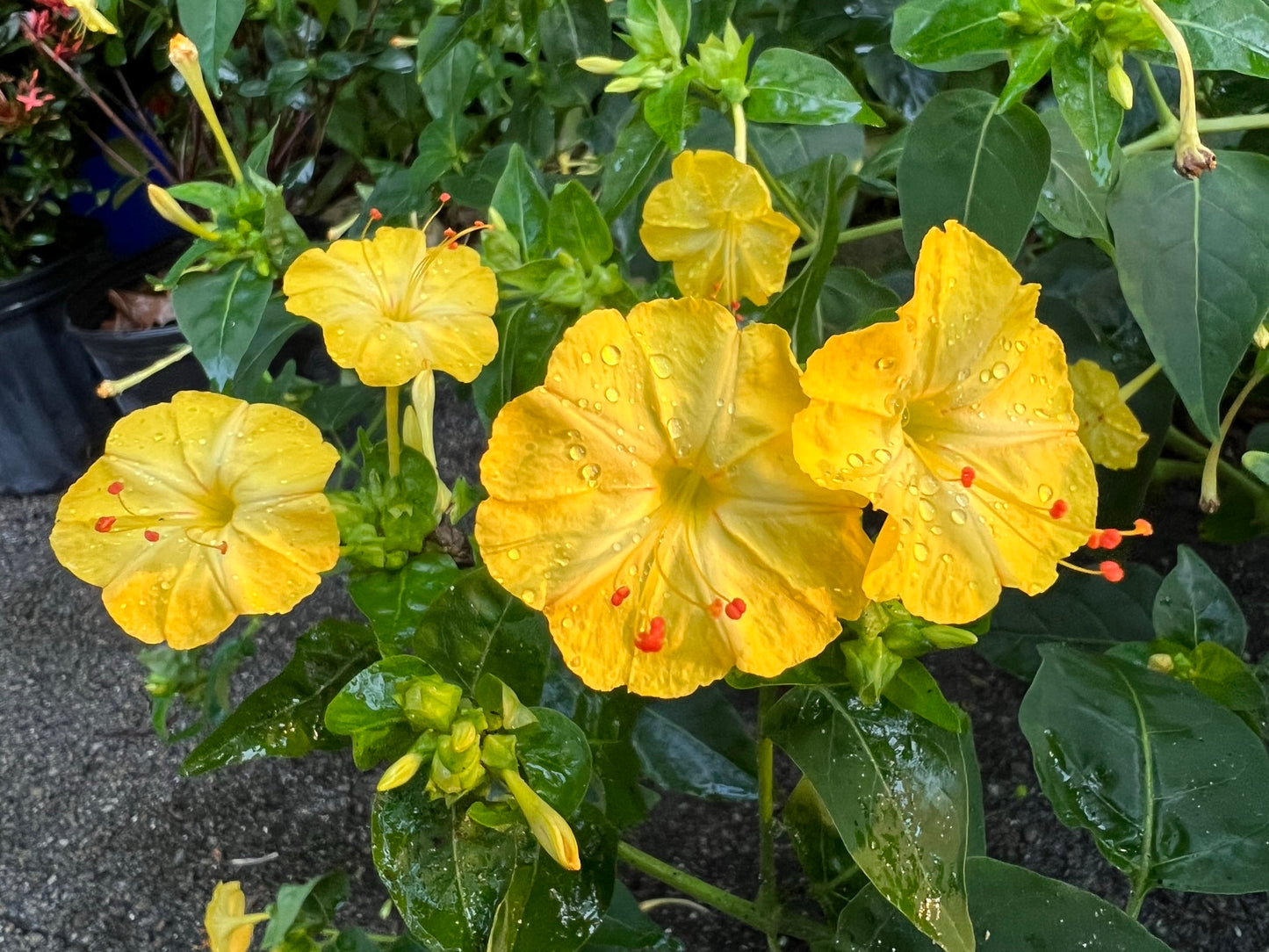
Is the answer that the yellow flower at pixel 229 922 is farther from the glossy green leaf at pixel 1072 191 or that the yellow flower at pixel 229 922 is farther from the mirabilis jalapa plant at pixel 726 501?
the glossy green leaf at pixel 1072 191

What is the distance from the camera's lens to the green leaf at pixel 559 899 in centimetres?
58

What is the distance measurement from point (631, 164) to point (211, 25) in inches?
13.8

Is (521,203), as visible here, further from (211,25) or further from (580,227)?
(211,25)

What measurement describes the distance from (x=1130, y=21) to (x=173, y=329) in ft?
4.98

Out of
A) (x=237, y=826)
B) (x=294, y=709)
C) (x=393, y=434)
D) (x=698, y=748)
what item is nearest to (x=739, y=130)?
(x=393, y=434)

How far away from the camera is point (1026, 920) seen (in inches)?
26.8

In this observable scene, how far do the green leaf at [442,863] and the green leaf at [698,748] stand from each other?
38cm

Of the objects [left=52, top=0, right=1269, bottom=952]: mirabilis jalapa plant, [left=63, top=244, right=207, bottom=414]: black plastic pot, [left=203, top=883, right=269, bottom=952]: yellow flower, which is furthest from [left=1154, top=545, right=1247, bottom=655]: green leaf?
[left=63, top=244, right=207, bottom=414]: black plastic pot

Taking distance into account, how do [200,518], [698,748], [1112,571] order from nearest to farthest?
[1112,571] → [200,518] → [698,748]

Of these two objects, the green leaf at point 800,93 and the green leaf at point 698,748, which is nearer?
the green leaf at point 800,93

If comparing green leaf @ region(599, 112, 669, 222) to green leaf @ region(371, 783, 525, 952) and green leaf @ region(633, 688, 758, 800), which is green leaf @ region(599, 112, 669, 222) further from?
green leaf @ region(633, 688, 758, 800)

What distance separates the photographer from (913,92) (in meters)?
0.91

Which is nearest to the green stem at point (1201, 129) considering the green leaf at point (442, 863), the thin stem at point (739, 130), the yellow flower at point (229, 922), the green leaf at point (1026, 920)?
the thin stem at point (739, 130)

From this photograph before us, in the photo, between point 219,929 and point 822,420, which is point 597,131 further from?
point 219,929
